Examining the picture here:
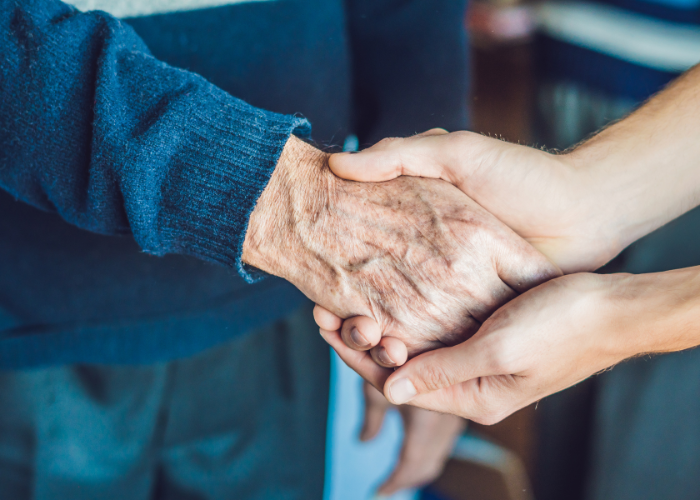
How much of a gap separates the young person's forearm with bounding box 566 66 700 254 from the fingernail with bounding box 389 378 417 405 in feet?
0.92

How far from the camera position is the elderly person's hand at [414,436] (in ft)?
2.77

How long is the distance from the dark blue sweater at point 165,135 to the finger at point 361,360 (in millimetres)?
139

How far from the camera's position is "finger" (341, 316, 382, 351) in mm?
471

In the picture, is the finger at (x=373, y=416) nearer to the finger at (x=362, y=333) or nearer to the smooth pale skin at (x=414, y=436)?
the smooth pale skin at (x=414, y=436)

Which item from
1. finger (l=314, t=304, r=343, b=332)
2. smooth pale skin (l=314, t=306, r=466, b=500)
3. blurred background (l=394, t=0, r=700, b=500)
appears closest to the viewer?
finger (l=314, t=304, r=343, b=332)

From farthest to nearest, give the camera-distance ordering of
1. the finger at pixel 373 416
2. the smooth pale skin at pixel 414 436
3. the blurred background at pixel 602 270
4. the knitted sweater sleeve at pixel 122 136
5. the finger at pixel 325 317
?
the finger at pixel 373 416 < the smooth pale skin at pixel 414 436 < the blurred background at pixel 602 270 < the finger at pixel 325 317 < the knitted sweater sleeve at pixel 122 136

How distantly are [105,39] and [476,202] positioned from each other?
0.37 m

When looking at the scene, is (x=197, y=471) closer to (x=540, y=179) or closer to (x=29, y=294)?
(x=29, y=294)

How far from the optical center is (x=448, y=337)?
49 cm

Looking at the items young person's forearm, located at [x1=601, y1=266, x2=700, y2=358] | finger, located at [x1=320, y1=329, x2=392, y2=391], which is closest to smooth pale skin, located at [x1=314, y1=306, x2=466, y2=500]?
finger, located at [x1=320, y1=329, x2=392, y2=391]

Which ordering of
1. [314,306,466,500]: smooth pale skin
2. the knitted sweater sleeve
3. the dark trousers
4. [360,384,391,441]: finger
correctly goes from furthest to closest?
1. [360,384,391,441]: finger
2. [314,306,466,500]: smooth pale skin
3. the dark trousers
4. the knitted sweater sleeve

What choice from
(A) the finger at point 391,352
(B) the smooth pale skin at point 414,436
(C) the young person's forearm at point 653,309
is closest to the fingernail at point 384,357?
(A) the finger at point 391,352

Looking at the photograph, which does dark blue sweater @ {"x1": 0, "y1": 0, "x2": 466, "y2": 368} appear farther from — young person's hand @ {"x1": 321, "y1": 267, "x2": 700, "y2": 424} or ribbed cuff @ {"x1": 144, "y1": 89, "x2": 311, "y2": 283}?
young person's hand @ {"x1": 321, "y1": 267, "x2": 700, "y2": 424}

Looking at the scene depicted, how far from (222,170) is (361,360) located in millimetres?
250
